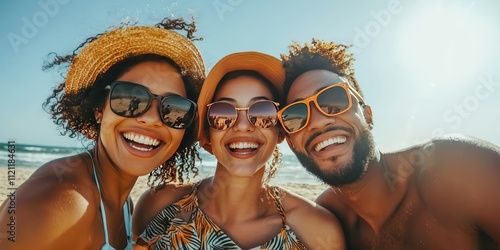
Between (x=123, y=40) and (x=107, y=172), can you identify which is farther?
(x=123, y=40)

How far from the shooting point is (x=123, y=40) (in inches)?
134

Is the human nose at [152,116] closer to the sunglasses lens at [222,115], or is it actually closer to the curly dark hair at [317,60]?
the sunglasses lens at [222,115]

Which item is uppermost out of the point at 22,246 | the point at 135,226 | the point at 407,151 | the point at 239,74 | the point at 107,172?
the point at 239,74

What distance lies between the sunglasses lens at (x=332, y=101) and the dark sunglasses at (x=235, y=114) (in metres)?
0.51

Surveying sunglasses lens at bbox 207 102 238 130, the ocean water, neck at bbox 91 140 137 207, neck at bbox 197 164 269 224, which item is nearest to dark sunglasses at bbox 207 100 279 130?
sunglasses lens at bbox 207 102 238 130

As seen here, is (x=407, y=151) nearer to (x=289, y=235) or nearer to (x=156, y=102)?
(x=289, y=235)

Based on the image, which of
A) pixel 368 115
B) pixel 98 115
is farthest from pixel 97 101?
pixel 368 115


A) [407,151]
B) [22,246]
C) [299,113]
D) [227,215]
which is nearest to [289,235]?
[227,215]

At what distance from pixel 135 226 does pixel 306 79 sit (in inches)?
86.6

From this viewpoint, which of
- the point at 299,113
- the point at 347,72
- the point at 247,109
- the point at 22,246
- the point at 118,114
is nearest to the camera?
the point at 22,246

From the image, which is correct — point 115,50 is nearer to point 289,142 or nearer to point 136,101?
point 136,101

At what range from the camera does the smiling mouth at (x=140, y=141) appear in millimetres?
3115

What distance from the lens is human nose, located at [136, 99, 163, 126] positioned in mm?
3096

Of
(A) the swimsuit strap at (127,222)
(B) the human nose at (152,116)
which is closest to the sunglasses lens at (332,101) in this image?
(B) the human nose at (152,116)
